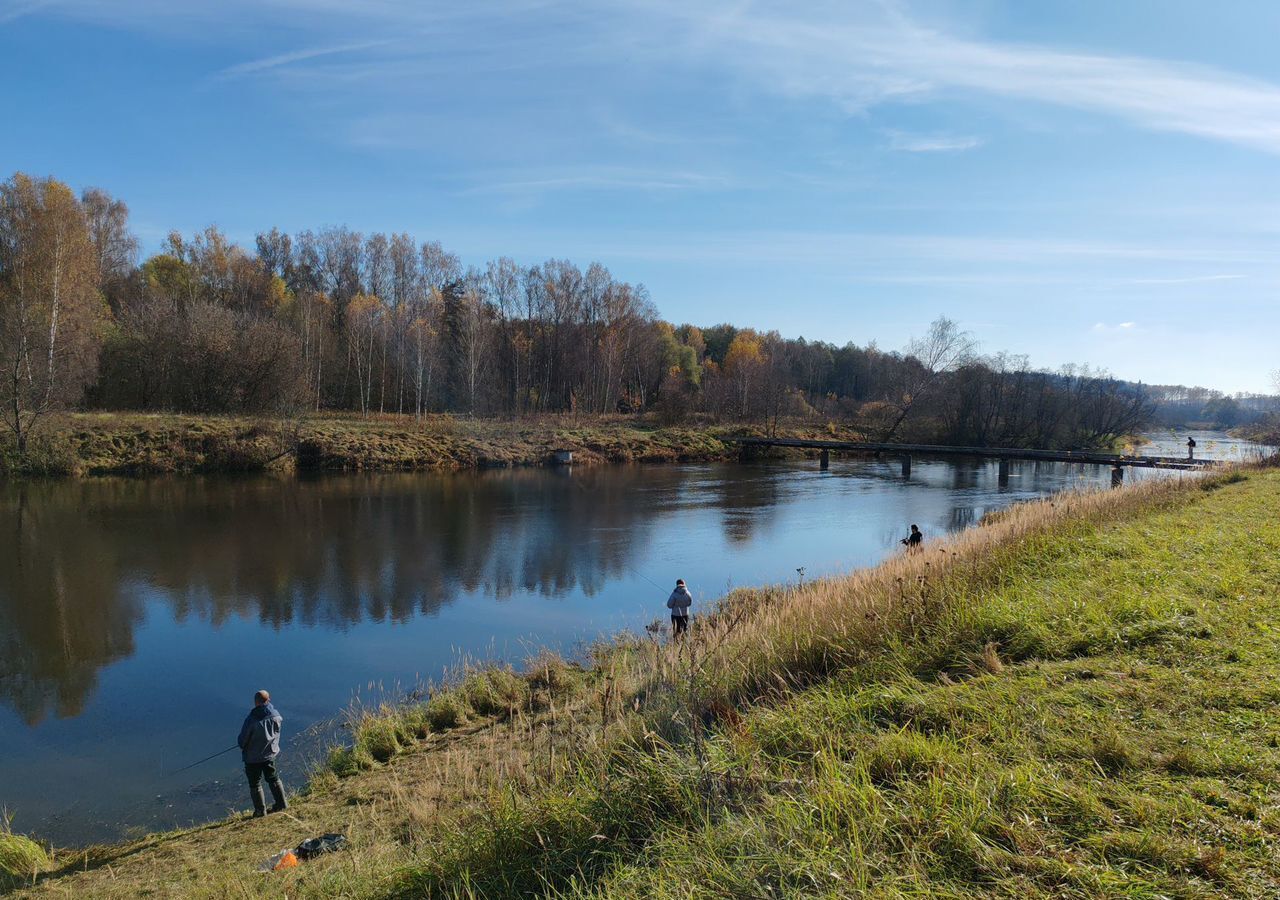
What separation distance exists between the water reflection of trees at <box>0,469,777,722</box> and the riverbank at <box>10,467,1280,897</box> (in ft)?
26.3

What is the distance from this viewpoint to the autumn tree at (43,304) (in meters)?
34.8

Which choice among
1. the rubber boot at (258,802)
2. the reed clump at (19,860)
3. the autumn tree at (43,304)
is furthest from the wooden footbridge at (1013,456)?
the autumn tree at (43,304)

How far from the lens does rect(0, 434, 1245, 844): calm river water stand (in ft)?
31.0

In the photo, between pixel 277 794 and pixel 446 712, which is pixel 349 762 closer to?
pixel 277 794

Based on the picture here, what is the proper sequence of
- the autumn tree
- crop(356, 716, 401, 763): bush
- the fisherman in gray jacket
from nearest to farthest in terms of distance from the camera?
crop(356, 716, 401, 763): bush < the fisherman in gray jacket < the autumn tree

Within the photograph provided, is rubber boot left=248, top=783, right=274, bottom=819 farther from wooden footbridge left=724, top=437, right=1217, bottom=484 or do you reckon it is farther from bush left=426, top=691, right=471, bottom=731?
wooden footbridge left=724, top=437, right=1217, bottom=484

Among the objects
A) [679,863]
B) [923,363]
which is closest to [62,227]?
[679,863]

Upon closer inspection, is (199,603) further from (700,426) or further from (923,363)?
(923,363)

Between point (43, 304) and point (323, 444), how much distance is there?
15.1 m

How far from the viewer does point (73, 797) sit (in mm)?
8359

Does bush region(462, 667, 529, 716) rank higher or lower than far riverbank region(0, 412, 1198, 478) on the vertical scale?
lower

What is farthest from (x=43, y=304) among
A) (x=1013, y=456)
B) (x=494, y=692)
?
(x=1013, y=456)

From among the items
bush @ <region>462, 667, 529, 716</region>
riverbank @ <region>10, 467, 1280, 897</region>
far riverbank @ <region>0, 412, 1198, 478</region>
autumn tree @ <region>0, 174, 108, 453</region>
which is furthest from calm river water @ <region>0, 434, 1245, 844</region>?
autumn tree @ <region>0, 174, 108, 453</region>

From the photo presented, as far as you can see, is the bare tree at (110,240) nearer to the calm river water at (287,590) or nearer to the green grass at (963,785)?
the calm river water at (287,590)
